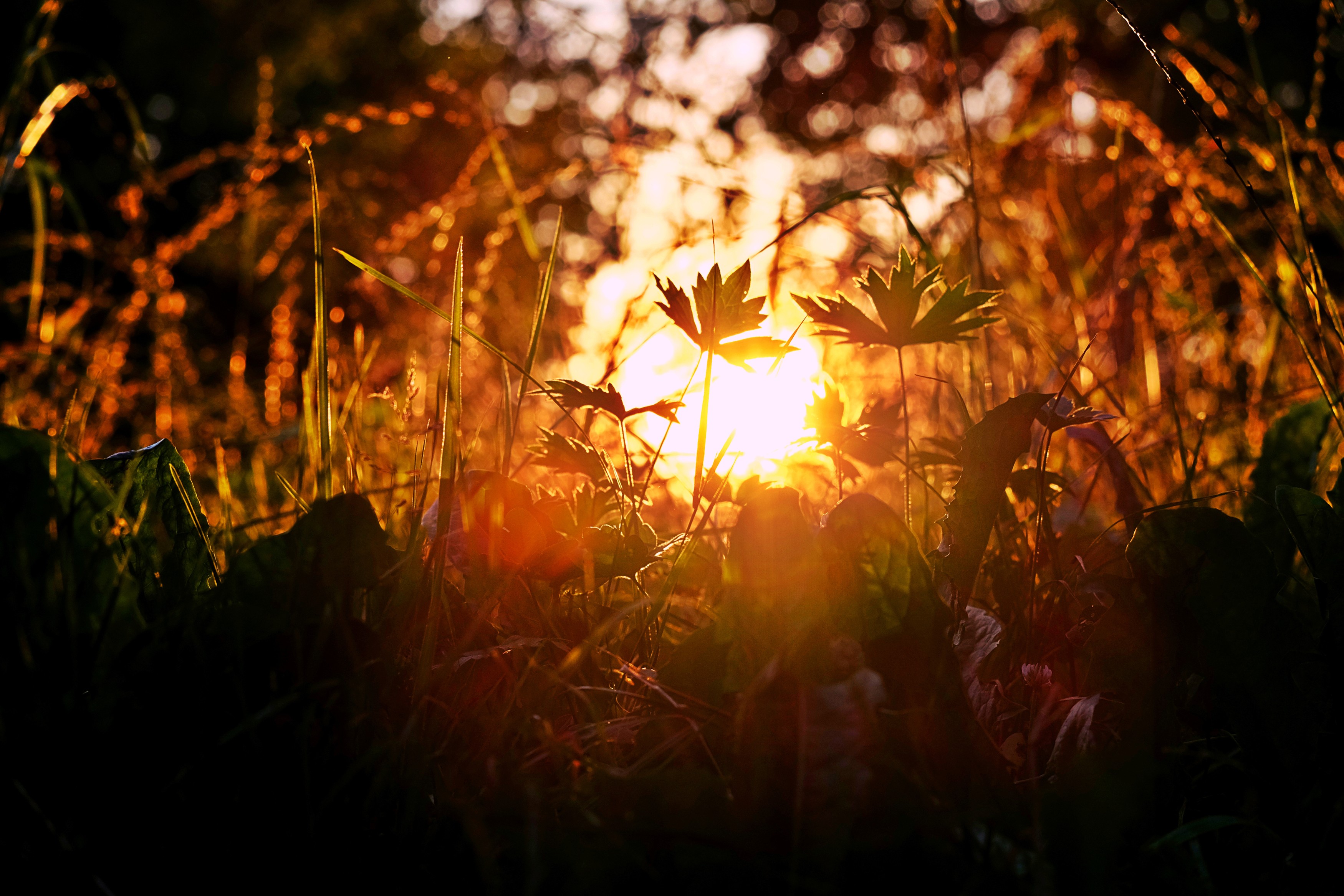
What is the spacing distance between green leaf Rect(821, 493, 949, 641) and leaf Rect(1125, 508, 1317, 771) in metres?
0.18

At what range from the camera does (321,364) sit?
0.72 meters

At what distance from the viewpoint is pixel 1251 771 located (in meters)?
0.54

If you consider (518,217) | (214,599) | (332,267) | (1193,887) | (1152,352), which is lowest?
(1193,887)

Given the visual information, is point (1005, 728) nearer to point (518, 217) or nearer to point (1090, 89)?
point (518, 217)

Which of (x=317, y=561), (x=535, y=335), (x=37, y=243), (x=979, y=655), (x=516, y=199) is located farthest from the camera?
(x=37, y=243)

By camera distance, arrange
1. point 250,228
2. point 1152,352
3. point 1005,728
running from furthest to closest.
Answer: point 250,228
point 1152,352
point 1005,728

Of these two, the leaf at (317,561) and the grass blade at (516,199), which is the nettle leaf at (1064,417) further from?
the grass blade at (516,199)

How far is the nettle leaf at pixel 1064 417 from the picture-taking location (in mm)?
673

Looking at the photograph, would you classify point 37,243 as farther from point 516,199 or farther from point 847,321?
point 847,321

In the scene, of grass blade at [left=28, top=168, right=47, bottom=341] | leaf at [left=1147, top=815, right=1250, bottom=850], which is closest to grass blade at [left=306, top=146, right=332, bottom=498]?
leaf at [left=1147, top=815, right=1250, bottom=850]

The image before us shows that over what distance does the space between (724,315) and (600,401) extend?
137 millimetres

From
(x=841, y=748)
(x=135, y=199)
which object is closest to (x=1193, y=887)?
(x=841, y=748)

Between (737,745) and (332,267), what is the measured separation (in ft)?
25.8

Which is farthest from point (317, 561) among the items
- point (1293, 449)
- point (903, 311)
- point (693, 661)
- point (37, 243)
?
point (37, 243)
